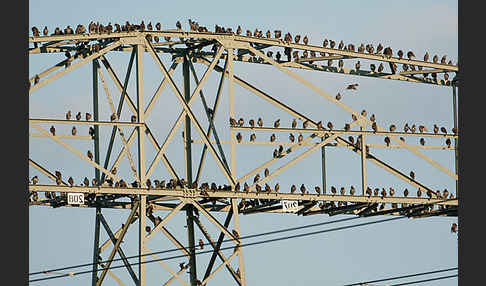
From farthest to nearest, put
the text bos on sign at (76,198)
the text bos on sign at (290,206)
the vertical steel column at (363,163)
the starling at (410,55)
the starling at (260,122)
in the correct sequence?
the starling at (410,55) < the vertical steel column at (363,163) < the starling at (260,122) < the text bos on sign at (290,206) < the text bos on sign at (76,198)

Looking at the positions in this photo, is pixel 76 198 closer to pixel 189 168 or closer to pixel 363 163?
pixel 189 168

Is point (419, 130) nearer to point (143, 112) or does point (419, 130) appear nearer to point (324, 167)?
point (324, 167)

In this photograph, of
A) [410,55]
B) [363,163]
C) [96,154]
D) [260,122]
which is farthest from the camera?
[410,55]

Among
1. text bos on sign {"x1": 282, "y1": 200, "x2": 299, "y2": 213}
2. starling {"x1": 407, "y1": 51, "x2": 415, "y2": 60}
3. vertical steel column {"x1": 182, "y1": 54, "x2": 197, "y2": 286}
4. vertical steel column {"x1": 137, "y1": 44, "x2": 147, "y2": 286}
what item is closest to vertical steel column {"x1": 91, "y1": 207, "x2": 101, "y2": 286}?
vertical steel column {"x1": 182, "y1": 54, "x2": 197, "y2": 286}

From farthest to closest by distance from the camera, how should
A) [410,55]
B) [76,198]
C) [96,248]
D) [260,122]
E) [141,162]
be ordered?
[410,55], [96,248], [260,122], [141,162], [76,198]

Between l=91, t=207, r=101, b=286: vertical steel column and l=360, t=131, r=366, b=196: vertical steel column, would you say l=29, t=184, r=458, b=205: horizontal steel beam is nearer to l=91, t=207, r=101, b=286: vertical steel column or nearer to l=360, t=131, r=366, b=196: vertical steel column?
l=360, t=131, r=366, b=196: vertical steel column

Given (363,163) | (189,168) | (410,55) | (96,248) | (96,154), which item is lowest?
(96,248)

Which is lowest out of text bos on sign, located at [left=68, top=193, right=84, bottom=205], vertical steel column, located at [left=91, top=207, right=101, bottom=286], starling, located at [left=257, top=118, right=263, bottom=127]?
vertical steel column, located at [left=91, top=207, right=101, bottom=286]

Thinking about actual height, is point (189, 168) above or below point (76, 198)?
above

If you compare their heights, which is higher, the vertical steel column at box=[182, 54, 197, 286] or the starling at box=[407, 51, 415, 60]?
the starling at box=[407, 51, 415, 60]

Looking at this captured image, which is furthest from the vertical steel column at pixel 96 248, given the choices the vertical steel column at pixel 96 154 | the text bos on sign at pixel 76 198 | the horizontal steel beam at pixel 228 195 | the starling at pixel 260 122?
the starling at pixel 260 122

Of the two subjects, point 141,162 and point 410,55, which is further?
point 410,55

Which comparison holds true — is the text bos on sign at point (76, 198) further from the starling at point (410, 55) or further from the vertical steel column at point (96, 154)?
the starling at point (410, 55)

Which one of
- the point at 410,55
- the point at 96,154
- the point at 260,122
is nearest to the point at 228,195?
the point at 260,122
